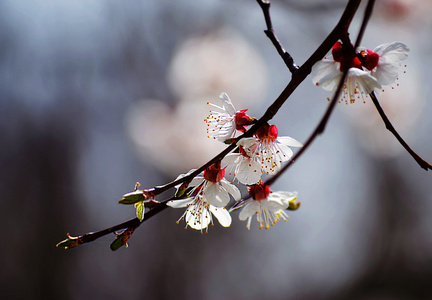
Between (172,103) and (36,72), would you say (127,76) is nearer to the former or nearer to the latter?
(172,103)

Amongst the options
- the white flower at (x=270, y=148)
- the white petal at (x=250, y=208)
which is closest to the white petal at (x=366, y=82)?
the white flower at (x=270, y=148)

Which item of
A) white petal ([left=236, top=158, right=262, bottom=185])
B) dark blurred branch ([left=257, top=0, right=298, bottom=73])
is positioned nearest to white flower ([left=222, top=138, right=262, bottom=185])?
white petal ([left=236, top=158, right=262, bottom=185])

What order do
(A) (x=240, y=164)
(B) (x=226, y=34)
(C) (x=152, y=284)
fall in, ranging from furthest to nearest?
1. (C) (x=152, y=284)
2. (B) (x=226, y=34)
3. (A) (x=240, y=164)

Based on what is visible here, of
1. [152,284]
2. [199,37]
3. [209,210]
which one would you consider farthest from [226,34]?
[209,210]

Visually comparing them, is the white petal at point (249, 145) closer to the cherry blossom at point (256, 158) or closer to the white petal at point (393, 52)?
the cherry blossom at point (256, 158)

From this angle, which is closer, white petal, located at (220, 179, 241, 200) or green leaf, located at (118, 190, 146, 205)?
green leaf, located at (118, 190, 146, 205)

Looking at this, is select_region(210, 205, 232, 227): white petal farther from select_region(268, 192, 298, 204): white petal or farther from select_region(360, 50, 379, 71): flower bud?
select_region(360, 50, 379, 71): flower bud
